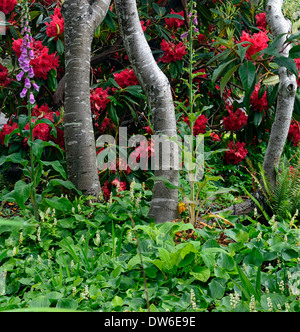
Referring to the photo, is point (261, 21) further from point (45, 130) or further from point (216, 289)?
point (216, 289)

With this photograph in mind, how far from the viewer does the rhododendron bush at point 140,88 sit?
8.74 feet

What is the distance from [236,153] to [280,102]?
80 cm

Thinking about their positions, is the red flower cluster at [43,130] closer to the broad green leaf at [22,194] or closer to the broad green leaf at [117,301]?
the broad green leaf at [22,194]

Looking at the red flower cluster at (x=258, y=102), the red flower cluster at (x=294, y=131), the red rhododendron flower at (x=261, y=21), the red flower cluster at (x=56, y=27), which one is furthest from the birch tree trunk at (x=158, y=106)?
the red rhododendron flower at (x=261, y=21)

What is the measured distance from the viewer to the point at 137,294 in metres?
1.50

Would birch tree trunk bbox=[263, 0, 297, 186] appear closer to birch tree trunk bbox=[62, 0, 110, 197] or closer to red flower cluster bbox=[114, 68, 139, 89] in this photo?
red flower cluster bbox=[114, 68, 139, 89]

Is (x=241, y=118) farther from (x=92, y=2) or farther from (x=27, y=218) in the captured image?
(x=27, y=218)

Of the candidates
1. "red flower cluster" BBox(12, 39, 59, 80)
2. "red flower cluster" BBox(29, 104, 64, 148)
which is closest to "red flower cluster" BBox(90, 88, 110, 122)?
"red flower cluster" BBox(29, 104, 64, 148)

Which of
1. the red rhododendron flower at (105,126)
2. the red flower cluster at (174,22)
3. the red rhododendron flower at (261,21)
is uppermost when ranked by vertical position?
the red rhododendron flower at (261,21)

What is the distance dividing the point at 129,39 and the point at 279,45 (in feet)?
3.17

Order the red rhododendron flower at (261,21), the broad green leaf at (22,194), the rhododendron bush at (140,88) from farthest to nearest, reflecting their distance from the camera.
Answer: the red rhododendron flower at (261,21), the rhododendron bush at (140,88), the broad green leaf at (22,194)

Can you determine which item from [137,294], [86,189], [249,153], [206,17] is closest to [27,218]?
[86,189]

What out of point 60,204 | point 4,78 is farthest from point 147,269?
point 4,78

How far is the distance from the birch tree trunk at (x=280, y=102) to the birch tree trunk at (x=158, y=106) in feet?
2.31
